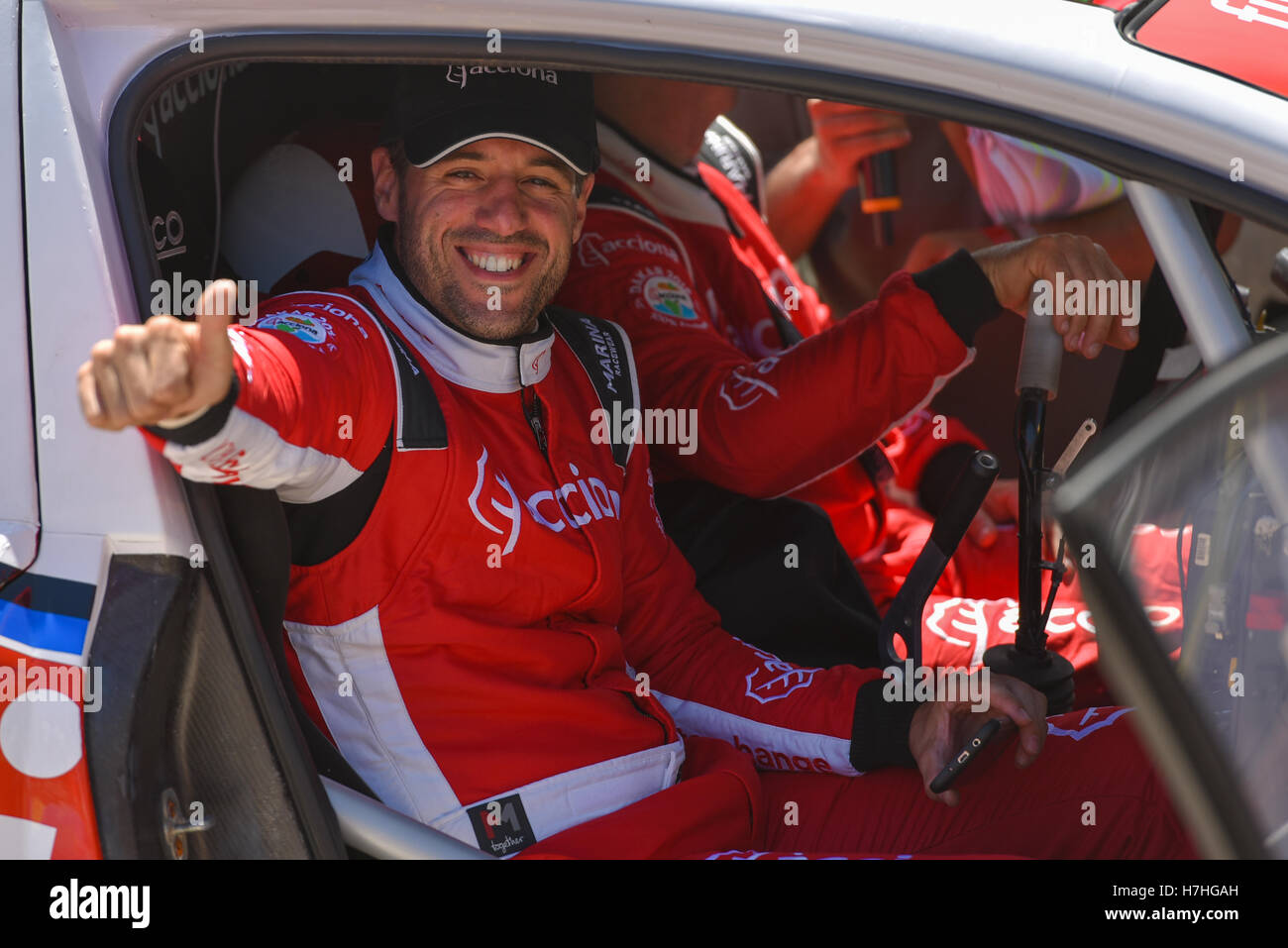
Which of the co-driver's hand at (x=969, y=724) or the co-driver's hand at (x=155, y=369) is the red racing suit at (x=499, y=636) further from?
the co-driver's hand at (x=155, y=369)

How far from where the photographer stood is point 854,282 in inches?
135

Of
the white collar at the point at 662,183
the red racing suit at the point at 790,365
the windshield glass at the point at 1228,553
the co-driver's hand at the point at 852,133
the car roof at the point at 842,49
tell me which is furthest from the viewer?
the co-driver's hand at the point at 852,133

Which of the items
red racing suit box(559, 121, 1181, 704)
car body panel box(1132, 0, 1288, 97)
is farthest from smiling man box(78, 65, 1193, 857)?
car body panel box(1132, 0, 1288, 97)

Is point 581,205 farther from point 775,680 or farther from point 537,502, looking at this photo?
point 775,680

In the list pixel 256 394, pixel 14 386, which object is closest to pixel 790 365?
pixel 256 394

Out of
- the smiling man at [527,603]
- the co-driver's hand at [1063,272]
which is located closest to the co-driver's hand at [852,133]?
the co-driver's hand at [1063,272]

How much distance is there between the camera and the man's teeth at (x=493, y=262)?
1.57 metres

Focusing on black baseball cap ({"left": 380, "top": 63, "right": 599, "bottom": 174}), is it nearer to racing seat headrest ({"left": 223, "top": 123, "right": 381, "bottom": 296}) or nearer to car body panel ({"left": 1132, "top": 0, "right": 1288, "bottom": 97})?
racing seat headrest ({"left": 223, "top": 123, "right": 381, "bottom": 296})

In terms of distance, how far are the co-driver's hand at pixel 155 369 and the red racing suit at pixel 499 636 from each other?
6.7 inches

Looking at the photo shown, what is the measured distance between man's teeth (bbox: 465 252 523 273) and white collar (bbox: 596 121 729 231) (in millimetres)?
732

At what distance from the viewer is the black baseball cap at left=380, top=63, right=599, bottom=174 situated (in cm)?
154

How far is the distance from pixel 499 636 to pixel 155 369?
59cm

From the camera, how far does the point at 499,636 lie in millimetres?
1449
